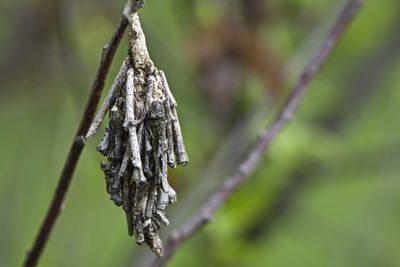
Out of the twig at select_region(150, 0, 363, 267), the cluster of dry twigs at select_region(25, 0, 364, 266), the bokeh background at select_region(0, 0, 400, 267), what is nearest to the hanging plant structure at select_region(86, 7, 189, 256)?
the cluster of dry twigs at select_region(25, 0, 364, 266)

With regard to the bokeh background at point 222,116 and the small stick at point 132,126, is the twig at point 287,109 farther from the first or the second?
the bokeh background at point 222,116

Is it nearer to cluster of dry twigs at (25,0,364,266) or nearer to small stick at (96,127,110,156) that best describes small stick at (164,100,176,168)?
small stick at (96,127,110,156)

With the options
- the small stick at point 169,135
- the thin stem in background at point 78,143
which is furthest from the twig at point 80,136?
the small stick at point 169,135

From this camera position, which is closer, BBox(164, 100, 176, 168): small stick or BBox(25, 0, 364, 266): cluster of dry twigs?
BBox(164, 100, 176, 168): small stick

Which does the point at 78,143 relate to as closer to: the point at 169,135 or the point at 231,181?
the point at 169,135

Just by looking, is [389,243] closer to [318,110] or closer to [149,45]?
[318,110]

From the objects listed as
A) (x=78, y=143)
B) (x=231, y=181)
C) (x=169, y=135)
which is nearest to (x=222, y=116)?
(x=231, y=181)

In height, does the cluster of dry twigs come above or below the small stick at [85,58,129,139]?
below
